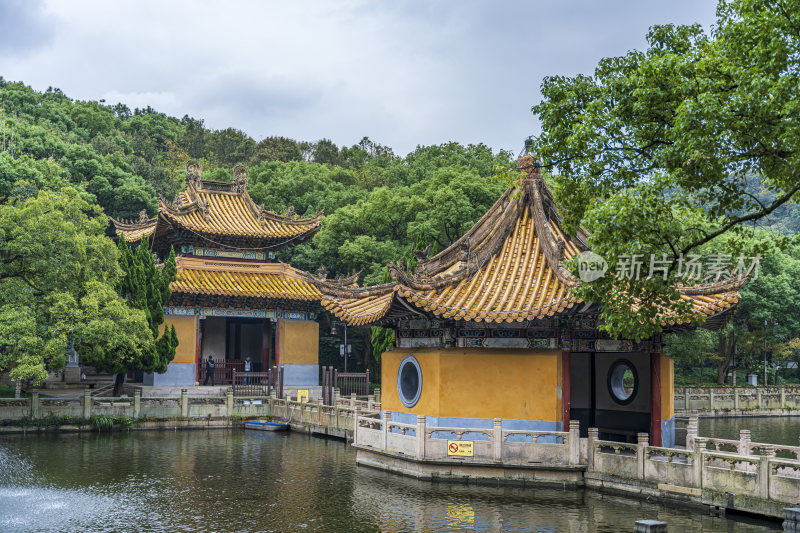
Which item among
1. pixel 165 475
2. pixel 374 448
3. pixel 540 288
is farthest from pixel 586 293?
pixel 165 475

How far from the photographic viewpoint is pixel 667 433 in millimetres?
19203

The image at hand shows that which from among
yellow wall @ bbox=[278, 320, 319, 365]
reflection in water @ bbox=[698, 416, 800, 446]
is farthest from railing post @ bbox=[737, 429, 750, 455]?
yellow wall @ bbox=[278, 320, 319, 365]

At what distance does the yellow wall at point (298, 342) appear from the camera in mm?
36812

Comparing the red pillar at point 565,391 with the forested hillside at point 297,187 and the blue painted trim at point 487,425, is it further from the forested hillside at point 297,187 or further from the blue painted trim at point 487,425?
the forested hillside at point 297,187

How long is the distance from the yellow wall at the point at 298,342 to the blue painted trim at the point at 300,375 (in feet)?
0.67

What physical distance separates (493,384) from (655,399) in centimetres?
391

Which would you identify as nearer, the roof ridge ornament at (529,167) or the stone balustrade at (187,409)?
the roof ridge ornament at (529,167)

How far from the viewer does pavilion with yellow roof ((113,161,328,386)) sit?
114ft

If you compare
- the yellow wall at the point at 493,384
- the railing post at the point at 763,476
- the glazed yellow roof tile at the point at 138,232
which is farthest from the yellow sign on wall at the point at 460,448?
the glazed yellow roof tile at the point at 138,232

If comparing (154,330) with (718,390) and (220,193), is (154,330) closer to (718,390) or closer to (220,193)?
(220,193)

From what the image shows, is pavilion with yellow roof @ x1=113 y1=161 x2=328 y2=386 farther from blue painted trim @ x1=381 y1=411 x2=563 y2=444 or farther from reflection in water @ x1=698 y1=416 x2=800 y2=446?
reflection in water @ x1=698 y1=416 x2=800 y2=446

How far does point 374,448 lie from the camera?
20281 millimetres

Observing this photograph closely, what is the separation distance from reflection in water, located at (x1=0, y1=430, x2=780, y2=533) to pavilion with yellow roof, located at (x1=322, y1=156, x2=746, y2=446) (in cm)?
211

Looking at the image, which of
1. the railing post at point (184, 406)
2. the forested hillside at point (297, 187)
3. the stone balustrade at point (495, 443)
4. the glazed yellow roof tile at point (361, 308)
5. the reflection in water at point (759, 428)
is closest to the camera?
the stone balustrade at point (495, 443)
